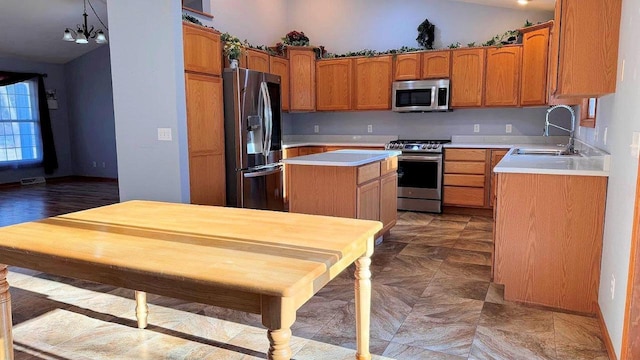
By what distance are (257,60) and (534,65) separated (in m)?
3.31

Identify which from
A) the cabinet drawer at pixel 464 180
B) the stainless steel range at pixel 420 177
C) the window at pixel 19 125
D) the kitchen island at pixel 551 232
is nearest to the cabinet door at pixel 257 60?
the stainless steel range at pixel 420 177

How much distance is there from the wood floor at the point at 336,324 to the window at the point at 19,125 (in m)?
6.25

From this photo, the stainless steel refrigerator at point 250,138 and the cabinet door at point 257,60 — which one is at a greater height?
the cabinet door at point 257,60

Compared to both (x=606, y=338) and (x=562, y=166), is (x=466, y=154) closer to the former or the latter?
(x=562, y=166)

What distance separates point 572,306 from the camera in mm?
2584

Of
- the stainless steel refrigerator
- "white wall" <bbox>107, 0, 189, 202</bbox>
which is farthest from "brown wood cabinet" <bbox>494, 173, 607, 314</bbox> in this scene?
the stainless steel refrigerator

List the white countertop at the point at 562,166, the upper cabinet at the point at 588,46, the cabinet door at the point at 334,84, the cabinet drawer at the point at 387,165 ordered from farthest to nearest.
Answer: the cabinet door at the point at 334,84, the cabinet drawer at the point at 387,165, the white countertop at the point at 562,166, the upper cabinet at the point at 588,46

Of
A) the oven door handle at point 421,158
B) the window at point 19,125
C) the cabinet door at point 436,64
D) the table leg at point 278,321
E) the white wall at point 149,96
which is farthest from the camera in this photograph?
the window at point 19,125

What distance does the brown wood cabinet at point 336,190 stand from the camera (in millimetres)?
3506

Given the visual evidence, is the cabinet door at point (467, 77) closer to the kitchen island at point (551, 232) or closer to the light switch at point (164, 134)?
the kitchen island at point (551, 232)

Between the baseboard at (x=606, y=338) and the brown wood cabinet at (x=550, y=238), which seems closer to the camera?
the baseboard at (x=606, y=338)

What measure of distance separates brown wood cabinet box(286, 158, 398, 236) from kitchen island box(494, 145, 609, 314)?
3.78ft

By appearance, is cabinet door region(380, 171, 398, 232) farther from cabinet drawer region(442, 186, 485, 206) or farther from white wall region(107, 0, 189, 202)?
white wall region(107, 0, 189, 202)

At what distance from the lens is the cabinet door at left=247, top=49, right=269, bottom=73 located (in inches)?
208
